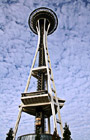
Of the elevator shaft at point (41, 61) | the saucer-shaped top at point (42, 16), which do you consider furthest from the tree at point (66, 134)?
the saucer-shaped top at point (42, 16)

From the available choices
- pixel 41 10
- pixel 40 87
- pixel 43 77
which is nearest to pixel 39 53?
pixel 43 77

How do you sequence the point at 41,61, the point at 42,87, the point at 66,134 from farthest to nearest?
1. the point at 41,61
2. the point at 42,87
3. the point at 66,134

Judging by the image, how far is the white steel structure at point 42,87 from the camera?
122 ft

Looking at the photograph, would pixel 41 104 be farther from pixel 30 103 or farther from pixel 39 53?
pixel 39 53

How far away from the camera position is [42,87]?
141ft

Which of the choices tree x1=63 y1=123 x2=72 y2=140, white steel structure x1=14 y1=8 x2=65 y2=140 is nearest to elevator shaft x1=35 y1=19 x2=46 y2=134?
white steel structure x1=14 y1=8 x2=65 y2=140

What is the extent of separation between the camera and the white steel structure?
37.3 meters

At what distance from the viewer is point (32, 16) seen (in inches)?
2178

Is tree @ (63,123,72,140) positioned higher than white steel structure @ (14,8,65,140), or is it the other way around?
white steel structure @ (14,8,65,140)

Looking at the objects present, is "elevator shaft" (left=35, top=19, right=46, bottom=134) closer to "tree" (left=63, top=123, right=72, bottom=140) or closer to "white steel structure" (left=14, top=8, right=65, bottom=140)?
"white steel structure" (left=14, top=8, right=65, bottom=140)

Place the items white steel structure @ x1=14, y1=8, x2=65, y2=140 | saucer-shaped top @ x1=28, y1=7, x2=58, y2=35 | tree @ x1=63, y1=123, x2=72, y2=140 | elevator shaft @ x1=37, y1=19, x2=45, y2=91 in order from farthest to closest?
saucer-shaped top @ x1=28, y1=7, x2=58, y2=35 < elevator shaft @ x1=37, y1=19, x2=45, y2=91 < white steel structure @ x1=14, y1=8, x2=65, y2=140 < tree @ x1=63, y1=123, x2=72, y2=140

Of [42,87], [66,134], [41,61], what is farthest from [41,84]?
[66,134]

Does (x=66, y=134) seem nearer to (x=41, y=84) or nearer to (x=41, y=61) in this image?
(x=41, y=84)

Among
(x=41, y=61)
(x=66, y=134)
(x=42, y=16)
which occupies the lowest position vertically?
(x=66, y=134)
